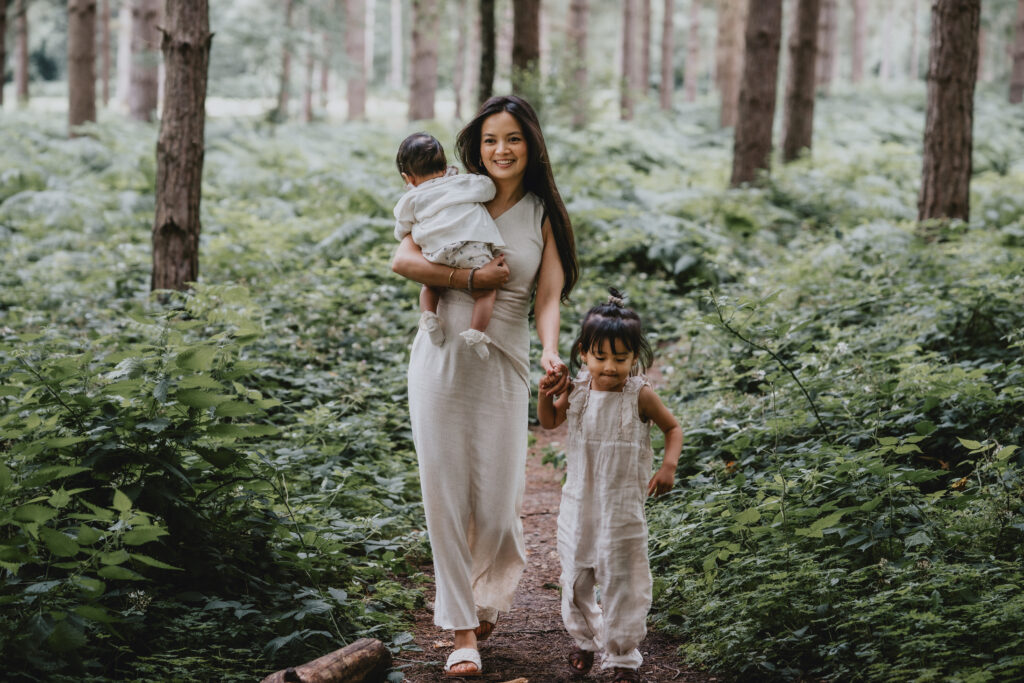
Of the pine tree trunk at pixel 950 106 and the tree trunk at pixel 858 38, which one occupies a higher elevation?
the tree trunk at pixel 858 38

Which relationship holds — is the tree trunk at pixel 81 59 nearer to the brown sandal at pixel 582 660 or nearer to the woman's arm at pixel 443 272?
the woman's arm at pixel 443 272

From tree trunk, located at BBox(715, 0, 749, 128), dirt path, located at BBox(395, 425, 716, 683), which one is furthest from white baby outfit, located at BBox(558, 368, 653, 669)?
tree trunk, located at BBox(715, 0, 749, 128)

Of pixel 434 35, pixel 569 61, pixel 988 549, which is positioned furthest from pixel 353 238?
pixel 434 35

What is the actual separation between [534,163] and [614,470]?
1.39 metres

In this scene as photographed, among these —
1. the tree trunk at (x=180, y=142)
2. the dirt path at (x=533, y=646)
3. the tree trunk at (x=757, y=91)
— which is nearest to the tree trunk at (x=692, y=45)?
the tree trunk at (x=757, y=91)

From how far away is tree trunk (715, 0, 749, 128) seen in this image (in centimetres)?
2494

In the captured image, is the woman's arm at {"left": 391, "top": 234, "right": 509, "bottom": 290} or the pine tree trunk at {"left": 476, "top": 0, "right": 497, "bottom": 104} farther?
the pine tree trunk at {"left": 476, "top": 0, "right": 497, "bottom": 104}

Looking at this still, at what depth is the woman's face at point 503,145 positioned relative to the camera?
3.97 m

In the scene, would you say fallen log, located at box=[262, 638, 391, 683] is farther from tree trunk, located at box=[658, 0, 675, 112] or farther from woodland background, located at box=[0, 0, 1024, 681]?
tree trunk, located at box=[658, 0, 675, 112]

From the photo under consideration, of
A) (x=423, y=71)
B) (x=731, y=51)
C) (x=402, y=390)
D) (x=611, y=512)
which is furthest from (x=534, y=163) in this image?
(x=731, y=51)

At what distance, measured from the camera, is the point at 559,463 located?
611 centimetres

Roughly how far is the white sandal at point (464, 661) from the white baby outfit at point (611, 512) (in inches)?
20.2

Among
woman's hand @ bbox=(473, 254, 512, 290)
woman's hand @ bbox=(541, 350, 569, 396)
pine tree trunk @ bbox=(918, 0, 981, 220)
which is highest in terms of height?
pine tree trunk @ bbox=(918, 0, 981, 220)

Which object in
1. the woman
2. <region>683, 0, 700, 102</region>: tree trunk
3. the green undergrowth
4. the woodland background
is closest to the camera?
the green undergrowth
